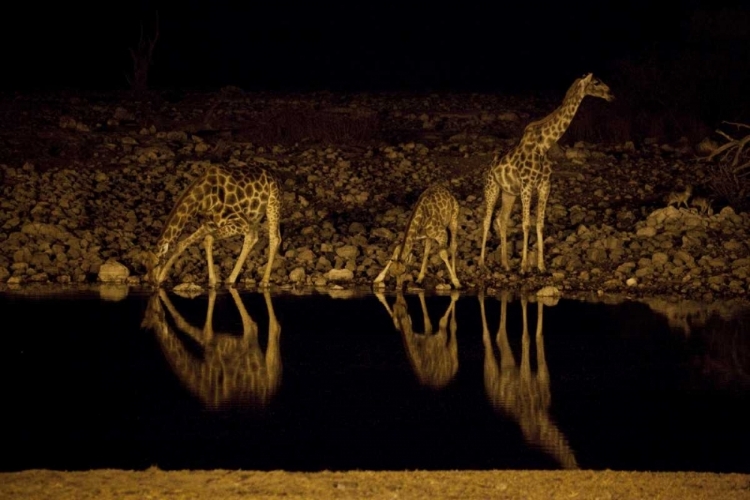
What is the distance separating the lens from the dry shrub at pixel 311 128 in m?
25.5

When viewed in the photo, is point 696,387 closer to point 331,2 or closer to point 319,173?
point 319,173

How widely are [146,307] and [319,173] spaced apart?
743cm

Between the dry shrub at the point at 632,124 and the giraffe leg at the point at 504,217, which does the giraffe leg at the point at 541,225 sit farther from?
the dry shrub at the point at 632,124

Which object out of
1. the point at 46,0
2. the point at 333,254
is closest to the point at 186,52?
the point at 46,0

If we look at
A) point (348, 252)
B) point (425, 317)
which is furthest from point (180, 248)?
point (425, 317)

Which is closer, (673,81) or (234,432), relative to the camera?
(234,432)

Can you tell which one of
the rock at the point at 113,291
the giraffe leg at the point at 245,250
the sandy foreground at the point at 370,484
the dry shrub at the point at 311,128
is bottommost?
the sandy foreground at the point at 370,484

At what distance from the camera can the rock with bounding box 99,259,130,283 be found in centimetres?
1853

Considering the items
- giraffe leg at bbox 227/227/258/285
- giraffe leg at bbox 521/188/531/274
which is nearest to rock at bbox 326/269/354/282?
giraffe leg at bbox 227/227/258/285

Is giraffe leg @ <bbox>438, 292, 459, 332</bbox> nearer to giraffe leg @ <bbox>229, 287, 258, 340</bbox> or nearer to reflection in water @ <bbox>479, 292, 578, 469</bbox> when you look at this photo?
reflection in water @ <bbox>479, 292, 578, 469</bbox>

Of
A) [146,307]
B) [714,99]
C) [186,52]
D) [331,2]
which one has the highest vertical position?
[331,2]

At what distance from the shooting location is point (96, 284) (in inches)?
721

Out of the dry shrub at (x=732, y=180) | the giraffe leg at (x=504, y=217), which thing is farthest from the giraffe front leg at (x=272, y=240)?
the dry shrub at (x=732, y=180)

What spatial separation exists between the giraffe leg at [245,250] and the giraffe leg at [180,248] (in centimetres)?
57
